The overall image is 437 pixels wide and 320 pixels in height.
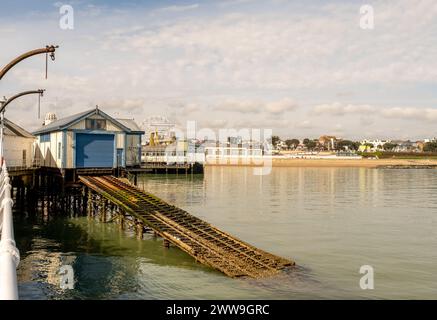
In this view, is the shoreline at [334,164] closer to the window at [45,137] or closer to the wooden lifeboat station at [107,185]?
the window at [45,137]

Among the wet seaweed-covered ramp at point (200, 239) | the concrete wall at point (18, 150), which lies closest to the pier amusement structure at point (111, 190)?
the wet seaweed-covered ramp at point (200, 239)

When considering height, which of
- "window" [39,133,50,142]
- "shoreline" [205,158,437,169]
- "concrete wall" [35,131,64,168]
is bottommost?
"shoreline" [205,158,437,169]

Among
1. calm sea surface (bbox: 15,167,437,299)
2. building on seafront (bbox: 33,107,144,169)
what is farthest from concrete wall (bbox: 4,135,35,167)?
calm sea surface (bbox: 15,167,437,299)

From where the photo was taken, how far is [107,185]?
34000mm

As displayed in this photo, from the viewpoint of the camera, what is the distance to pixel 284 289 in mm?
18078

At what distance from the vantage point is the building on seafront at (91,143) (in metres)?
36.5

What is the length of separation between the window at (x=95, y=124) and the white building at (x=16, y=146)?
25.8 feet

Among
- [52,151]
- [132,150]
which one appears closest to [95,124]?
[132,150]

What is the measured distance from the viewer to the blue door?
36969mm

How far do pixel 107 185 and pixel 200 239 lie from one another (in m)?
13.0

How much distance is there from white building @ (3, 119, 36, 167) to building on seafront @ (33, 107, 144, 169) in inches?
137

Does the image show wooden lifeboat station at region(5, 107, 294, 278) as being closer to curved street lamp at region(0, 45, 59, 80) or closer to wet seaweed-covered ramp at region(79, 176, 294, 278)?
wet seaweed-covered ramp at region(79, 176, 294, 278)

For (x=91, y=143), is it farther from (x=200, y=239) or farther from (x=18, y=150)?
(x=200, y=239)

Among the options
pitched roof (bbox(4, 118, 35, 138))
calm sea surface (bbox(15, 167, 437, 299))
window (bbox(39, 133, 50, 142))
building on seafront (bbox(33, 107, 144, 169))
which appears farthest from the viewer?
window (bbox(39, 133, 50, 142))
